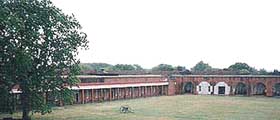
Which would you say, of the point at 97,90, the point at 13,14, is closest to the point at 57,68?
the point at 13,14

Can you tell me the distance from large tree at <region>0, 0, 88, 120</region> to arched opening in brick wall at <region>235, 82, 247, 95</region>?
1598 inches

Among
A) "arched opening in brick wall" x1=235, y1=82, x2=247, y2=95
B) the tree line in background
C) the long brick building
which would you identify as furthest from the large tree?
"arched opening in brick wall" x1=235, y1=82, x2=247, y2=95

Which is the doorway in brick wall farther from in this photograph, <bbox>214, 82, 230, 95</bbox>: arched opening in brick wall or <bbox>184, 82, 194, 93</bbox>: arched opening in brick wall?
<bbox>184, 82, 194, 93</bbox>: arched opening in brick wall

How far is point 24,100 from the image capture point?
29969 millimetres

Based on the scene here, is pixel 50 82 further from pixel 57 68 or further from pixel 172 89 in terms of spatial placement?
pixel 172 89

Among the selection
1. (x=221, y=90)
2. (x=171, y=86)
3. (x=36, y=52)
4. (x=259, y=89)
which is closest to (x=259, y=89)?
(x=259, y=89)

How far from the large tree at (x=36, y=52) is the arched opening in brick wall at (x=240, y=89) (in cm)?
4060

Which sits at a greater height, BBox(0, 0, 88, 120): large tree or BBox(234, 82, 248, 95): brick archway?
BBox(0, 0, 88, 120): large tree

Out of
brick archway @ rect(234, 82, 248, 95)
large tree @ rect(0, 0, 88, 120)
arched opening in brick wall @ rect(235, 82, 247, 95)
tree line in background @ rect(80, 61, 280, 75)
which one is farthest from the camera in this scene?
tree line in background @ rect(80, 61, 280, 75)

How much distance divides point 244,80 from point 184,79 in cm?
1070

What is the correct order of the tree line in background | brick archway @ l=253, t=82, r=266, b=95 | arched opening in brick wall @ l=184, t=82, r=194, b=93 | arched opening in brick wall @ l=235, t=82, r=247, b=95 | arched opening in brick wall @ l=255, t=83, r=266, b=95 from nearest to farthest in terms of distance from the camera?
brick archway @ l=253, t=82, r=266, b=95 → arched opening in brick wall @ l=235, t=82, r=247, b=95 → arched opening in brick wall @ l=255, t=83, r=266, b=95 → the tree line in background → arched opening in brick wall @ l=184, t=82, r=194, b=93

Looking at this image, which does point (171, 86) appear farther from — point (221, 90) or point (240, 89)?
point (240, 89)

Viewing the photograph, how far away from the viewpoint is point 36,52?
30.2 meters

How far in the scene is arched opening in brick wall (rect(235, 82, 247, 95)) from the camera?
67.5m
